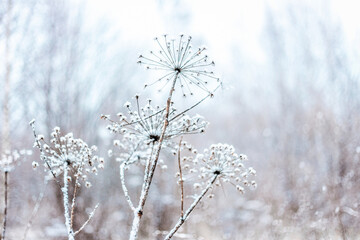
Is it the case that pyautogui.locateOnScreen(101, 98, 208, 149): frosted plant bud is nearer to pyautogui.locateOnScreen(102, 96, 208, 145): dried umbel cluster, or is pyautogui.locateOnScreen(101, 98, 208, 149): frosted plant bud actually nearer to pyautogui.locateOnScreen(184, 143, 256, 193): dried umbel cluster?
pyautogui.locateOnScreen(102, 96, 208, 145): dried umbel cluster

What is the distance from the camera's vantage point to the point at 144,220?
33.0ft

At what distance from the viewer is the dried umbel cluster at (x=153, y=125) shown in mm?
2971

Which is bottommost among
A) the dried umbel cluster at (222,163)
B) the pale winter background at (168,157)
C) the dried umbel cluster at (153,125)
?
the dried umbel cluster at (222,163)

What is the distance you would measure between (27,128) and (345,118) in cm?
757

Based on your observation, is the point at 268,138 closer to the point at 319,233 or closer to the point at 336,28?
the point at 336,28

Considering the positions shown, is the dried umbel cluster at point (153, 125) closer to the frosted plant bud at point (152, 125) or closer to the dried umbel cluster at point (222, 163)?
the frosted plant bud at point (152, 125)

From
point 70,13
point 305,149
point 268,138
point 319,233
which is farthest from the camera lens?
point 268,138

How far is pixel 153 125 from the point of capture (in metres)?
3.14

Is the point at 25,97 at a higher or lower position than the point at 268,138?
lower

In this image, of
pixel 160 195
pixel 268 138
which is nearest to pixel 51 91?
pixel 160 195

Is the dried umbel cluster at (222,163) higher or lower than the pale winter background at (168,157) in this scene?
lower

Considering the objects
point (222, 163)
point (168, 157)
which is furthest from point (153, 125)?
point (168, 157)

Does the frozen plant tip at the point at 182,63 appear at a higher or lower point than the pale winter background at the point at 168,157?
lower

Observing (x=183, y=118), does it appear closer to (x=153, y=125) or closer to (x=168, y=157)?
(x=153, y=125)
